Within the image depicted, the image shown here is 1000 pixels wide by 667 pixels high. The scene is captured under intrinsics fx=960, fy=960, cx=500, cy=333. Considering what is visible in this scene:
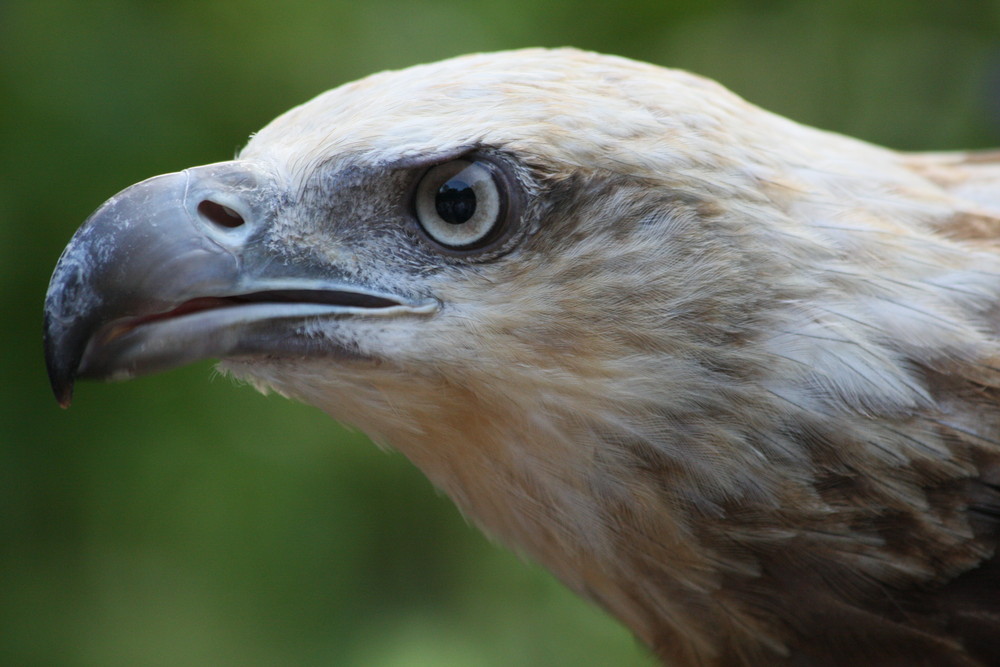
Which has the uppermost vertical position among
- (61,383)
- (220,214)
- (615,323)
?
(220,214)

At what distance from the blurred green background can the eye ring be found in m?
1.69

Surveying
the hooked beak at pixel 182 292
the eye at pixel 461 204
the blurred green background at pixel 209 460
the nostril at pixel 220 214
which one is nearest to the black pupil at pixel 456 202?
the eye at pixel 461 204

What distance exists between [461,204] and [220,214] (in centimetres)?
40

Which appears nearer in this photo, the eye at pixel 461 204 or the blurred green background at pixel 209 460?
the eye at pixel 461 204

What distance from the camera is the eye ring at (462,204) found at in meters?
1.52

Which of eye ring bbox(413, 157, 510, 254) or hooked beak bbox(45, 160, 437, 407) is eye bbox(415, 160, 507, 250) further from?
hooked beak bbox(45, 160, 437, 407)

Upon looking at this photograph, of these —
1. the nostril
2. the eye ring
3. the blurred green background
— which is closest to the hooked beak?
the nostril

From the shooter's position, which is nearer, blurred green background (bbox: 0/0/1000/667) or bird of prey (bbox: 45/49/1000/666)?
bird of prey (bbox: 45/49/1000/666)

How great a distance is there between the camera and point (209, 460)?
10.7 feet

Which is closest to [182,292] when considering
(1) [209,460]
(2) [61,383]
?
(2) [61,383]

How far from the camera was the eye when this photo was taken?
1.52 metres

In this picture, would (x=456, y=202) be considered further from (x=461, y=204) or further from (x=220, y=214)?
(x=220, y=214)

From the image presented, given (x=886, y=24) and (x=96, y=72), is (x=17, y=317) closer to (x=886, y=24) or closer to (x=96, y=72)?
(x=96, y=72)

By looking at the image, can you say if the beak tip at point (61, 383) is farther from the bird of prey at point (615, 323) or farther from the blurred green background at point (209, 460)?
the blurred green background at point (209, 460)
